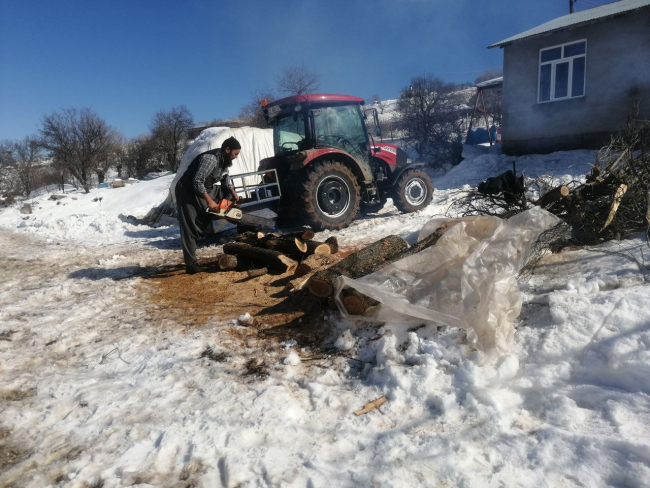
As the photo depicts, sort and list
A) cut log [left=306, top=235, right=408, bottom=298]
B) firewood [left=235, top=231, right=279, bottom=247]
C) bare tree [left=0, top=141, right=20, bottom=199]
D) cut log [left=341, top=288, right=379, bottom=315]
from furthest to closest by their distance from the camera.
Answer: bare tree [left=0, top=141, right=20, bottom=199], firewood [left=235, top=231, right=279, bottom=247], cut log [left=306, top=235, right=408, bottom=298], cut log [left=341, top=288, right=379, bottom=315]

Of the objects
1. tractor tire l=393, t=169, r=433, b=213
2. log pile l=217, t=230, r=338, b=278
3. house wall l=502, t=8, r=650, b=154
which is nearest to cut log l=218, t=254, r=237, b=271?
log pile l=217, t=230, r=338, b=278

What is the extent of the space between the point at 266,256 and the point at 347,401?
2923 millimetres

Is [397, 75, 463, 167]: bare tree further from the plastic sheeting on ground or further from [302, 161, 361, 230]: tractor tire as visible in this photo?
the plastic sheeting on ground

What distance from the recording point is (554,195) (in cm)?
392

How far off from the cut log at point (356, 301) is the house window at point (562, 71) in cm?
1216

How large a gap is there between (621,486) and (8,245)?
36.8 feet

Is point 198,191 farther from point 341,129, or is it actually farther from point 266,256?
point 341,129

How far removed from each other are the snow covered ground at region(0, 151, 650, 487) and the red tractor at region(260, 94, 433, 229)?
4.01 m

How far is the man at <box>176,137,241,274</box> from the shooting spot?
495cm

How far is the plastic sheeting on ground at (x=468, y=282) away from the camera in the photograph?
8.41 feet

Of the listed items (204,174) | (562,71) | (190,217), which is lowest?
(190,217)

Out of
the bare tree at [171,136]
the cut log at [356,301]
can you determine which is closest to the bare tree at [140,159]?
the bare tree at [171,136]

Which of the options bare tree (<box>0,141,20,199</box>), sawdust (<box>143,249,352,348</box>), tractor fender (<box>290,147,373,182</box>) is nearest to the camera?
sawdust (<box>143,249,352,348</box>)

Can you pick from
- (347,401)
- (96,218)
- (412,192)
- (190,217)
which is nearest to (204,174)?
(190,217)
